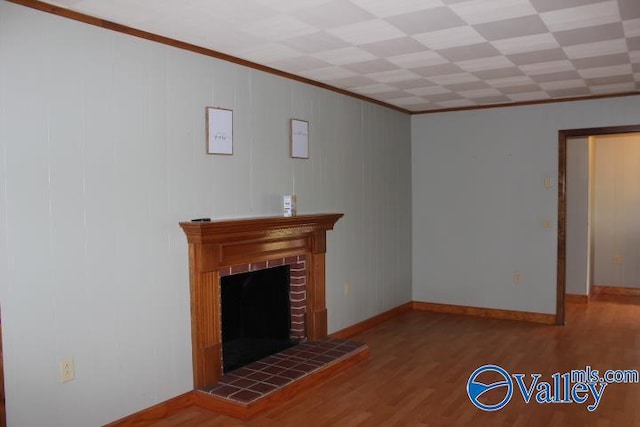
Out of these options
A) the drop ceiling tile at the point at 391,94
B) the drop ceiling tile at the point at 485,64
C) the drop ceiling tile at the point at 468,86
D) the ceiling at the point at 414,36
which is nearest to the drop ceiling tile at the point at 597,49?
the ceiling at the point at 414,36

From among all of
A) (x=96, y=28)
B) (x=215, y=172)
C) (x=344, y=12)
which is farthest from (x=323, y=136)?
(x=96, y=28)

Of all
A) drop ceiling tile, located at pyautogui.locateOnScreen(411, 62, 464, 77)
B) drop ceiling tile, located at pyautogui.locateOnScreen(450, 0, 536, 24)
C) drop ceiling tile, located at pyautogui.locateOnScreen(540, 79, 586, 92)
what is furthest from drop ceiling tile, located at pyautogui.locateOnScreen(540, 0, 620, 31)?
drop ceiling tile, located at pyautogui.locateOnScreen(540, 79, 586, 92)

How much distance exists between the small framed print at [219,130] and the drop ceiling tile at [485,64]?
1.72m

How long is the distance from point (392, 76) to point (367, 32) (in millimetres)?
1190

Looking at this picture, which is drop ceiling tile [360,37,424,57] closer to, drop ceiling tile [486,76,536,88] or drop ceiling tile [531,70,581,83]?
drop ceiling tile [486,76,536,88]

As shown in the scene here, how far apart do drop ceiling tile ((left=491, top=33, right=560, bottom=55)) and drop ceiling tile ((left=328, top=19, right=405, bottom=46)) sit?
0.72 m

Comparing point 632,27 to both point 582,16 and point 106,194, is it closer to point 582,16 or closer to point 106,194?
point 582,16

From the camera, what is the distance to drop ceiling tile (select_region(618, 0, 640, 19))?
8.73ft

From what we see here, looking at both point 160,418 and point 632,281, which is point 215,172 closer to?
point 160,418

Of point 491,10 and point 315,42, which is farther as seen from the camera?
point 315,42

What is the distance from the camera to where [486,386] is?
3.71 m

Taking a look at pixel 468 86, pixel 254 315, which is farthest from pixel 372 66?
pixel 254 315

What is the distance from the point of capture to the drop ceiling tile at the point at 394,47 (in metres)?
3.32

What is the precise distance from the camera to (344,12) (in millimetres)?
2809
